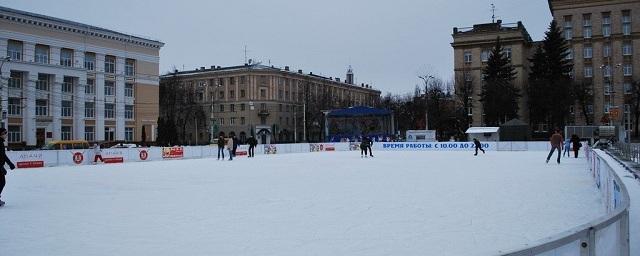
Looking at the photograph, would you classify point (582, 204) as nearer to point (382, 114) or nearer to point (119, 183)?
point (119, 183)

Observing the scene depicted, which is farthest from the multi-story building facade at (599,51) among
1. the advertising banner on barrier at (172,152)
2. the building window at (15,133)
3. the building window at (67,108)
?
the building window at (15,133)

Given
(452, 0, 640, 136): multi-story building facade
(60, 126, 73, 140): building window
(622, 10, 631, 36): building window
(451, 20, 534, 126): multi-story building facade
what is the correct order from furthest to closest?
(451, 20, 534, 126): multi-story building facade < (622, 10, 631, 36): building window < (452, 0, 640, 136): multi-story building facade < (60, 126, 73, 140): building window

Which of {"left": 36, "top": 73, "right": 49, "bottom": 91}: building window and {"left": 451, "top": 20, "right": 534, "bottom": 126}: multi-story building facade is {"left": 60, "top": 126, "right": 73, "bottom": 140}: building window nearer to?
{"left": 36, "top": 73, "right": 49, "bottom": 91}: building window

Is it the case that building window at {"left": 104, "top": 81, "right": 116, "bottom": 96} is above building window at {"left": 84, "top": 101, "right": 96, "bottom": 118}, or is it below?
above

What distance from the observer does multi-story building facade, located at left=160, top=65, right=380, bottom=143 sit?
96.9 meters

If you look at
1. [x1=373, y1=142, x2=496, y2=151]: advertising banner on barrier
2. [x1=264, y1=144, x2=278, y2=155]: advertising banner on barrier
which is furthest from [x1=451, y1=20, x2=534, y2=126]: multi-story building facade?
[x1=264, y1=144, x2=278, y2=155]: advertising banner on barrier

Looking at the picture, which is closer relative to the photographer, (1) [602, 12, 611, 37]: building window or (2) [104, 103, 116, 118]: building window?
(2) [104, 103, 116, 118]: building window

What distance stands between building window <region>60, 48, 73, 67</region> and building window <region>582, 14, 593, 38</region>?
63.8 meters

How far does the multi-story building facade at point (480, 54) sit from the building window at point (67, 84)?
4871 centimetres

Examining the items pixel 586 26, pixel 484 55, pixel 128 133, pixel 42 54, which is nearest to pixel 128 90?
pixel 128 133

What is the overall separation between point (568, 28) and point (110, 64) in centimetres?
5926

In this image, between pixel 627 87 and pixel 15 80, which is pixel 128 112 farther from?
pixel 627 87

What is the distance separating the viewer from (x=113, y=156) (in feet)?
109

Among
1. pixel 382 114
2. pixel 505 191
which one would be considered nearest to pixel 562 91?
pixel 382 114
